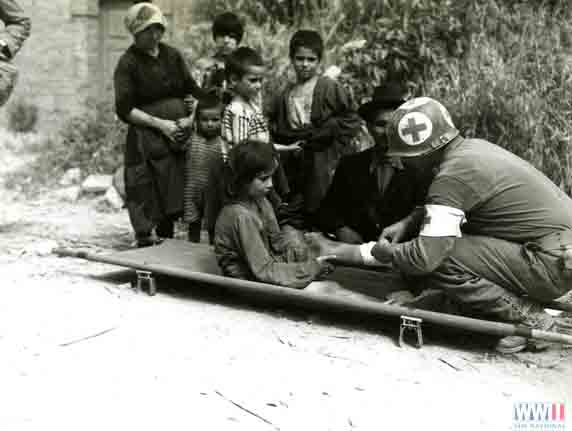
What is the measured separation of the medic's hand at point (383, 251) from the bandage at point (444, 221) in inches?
12.4

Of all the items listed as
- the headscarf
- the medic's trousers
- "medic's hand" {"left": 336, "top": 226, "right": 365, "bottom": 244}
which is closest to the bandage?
the medic's trousers

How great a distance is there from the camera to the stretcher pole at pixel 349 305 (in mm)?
3605

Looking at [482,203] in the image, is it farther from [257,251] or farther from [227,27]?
[227,27]

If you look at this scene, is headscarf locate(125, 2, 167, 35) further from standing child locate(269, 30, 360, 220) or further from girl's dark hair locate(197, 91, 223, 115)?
standing child locate(269, 30, 360, 220)

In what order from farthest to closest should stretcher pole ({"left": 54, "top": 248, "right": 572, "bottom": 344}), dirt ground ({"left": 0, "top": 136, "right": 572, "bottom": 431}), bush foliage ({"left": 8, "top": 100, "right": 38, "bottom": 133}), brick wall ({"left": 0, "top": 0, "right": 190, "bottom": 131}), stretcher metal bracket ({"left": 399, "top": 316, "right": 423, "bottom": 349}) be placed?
1. bush foliage ({"left": 8, "top": 100, "right": 38, "bottom": 133})
2. brick wall ({"left": 0, "top": 0, "right": 190, "bottom": 131})
3. stretcher metal bracket ({"left": 399, "top": 316, "right": 423, "bottom": 349})
4. stretcher pole ({"left": 54, "top": 248, "right": 572, "bottom": 344})
5. dirt ground ({"left": 0, "top": 136, "right": 572, "bottom": 431})

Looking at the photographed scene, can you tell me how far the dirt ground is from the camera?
3195 mm

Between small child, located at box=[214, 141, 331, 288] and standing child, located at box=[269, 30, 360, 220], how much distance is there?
→ 3.31 feet

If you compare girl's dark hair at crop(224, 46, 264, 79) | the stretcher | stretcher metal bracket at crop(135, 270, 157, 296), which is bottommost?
stretcher metal bracket at crop(135, 270, 157, 296)

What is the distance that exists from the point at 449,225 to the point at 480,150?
426mm

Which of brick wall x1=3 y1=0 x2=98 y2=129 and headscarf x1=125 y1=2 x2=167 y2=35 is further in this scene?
brick wall x1=3 y1=0 x2=98 y2=129

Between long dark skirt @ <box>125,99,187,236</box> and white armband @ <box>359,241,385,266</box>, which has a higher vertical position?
long dark skirt @ <box>125,99,187,236</box>

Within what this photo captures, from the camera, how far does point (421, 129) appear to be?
372 cm

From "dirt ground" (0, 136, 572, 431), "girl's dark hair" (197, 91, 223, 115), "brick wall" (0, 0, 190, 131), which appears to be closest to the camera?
"dirt ground" (0, 136, 572, 431)

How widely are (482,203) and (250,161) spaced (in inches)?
54.3
